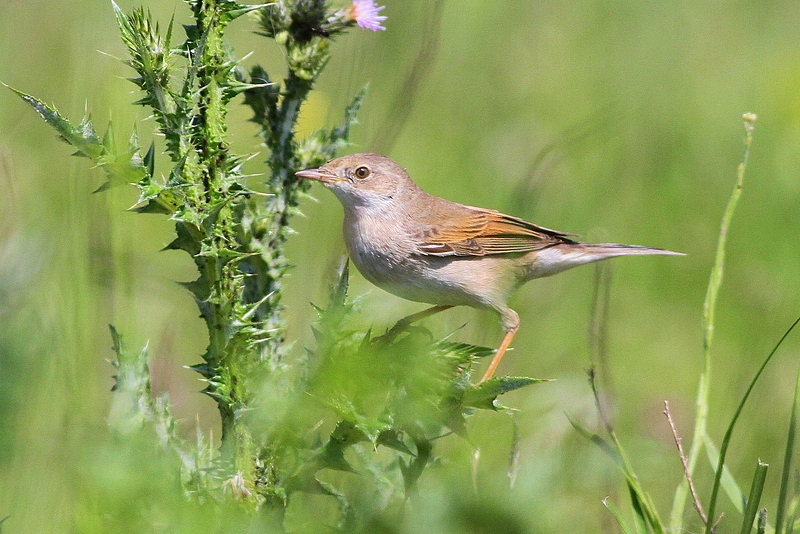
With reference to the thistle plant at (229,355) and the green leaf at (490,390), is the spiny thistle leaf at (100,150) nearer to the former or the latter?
the thistle plant at (229,355)

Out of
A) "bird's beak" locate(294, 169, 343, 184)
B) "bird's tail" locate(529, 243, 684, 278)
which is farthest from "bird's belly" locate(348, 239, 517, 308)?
"bird's tail" locate(529, 243, 684, 278)

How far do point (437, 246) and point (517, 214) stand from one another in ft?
1.97

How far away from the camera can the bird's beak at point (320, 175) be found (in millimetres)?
3312

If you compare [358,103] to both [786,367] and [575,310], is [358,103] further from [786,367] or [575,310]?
[786,367]

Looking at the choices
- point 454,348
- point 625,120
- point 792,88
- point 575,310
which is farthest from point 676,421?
point 792,88

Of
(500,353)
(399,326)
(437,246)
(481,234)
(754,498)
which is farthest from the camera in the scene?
(481,234)

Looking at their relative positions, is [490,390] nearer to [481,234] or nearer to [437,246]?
[437,246]

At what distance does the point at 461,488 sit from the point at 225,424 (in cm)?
86

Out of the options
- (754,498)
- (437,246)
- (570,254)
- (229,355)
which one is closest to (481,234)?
(437,246)

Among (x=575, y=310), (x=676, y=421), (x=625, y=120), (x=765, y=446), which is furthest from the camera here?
(x=625, y=120)

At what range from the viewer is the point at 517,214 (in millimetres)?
4434

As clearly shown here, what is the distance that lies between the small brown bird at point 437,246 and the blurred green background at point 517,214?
0.18 metres

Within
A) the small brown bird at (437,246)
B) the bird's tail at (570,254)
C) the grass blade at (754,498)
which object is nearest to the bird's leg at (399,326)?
the small brown bird at (437,246)

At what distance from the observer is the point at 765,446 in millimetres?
4105
